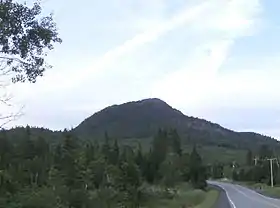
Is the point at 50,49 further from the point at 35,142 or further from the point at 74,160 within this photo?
the point at 35,142

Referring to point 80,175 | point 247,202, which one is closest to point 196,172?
point 80,175

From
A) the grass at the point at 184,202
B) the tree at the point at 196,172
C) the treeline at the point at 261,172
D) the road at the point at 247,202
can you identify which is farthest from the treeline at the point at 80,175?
the treeline at the point at 261,172

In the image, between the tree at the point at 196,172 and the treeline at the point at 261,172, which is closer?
the tree at the point at 196,172

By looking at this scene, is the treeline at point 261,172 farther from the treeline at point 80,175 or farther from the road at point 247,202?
the road at point 247,202

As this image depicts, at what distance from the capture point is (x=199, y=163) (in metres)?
139

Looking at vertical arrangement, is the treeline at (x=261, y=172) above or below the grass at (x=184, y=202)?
above

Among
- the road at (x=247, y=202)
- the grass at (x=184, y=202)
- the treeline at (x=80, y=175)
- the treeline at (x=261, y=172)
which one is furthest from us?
the treeline at (x=261, y=172)

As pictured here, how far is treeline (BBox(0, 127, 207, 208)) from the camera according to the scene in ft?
116

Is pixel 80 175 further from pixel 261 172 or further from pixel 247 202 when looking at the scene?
pixel 261 172

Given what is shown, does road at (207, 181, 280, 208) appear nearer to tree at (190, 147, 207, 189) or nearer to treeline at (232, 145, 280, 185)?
tree at (190, 147, 207, 189)

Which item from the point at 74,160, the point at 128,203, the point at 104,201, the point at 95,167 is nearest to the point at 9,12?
the point at 104,201

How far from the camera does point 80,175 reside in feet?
197

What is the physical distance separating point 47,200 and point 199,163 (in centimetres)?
10735

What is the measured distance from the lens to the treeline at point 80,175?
35400 mm
